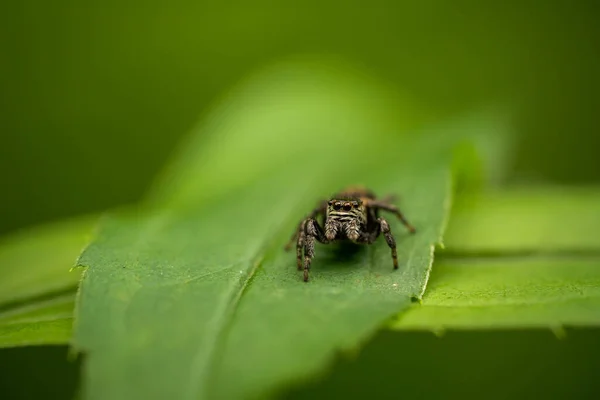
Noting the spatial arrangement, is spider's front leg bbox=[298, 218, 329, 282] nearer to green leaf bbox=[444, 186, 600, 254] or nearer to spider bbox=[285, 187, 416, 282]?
spider bbox=[285, 187, 416, 282]

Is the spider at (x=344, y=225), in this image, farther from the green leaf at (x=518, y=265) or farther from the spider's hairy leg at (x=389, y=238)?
the green leaf at (x=518, y=265)

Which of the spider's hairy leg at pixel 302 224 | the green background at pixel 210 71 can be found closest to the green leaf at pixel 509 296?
the spider's hairy leg at pixel 302 224

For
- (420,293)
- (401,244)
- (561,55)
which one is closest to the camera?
(420,293)

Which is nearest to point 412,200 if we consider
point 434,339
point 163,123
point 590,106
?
point 434,339

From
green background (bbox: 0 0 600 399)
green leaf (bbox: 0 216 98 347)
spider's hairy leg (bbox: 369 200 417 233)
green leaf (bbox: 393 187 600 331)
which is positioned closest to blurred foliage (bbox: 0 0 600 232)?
green background (bbox: 0 0 600 399)

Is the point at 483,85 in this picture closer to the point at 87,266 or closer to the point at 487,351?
the point at 487,351

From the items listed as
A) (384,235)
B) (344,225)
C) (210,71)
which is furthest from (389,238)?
(210,71)
